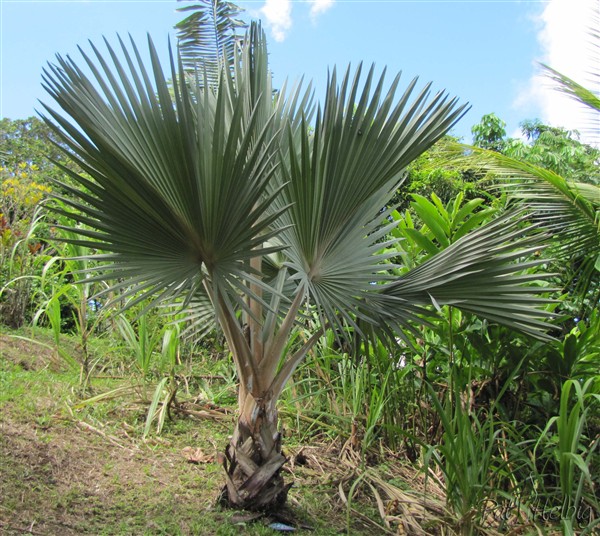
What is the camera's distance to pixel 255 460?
2.46 meters

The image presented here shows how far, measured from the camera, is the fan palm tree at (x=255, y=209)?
1.99 meters

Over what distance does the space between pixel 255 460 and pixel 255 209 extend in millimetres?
1119

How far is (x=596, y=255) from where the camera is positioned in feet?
12.0

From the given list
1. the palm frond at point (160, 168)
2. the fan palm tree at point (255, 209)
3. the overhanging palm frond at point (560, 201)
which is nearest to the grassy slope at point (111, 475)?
the fan palm tree at point (255, 209)

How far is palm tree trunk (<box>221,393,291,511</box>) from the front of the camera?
244 cm

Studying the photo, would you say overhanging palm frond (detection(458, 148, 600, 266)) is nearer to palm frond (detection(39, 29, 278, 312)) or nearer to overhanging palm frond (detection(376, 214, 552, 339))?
overhanging palm frond (detection(376, 214, 552, 339))

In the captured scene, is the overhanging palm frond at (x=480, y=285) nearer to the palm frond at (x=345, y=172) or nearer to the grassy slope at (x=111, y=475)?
the palm frond at (x=345, y=172)

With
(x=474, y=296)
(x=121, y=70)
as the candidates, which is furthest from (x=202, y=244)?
(x=474, y=296)

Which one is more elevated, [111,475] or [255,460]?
[255,460]

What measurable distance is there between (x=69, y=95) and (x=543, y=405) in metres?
3.12

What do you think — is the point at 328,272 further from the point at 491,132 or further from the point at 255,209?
the point at 491,132

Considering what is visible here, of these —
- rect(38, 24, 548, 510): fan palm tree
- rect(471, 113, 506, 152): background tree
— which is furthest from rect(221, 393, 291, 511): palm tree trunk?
rect(471, 113, 506, 152): background tree

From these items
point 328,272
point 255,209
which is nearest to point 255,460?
point 328,272

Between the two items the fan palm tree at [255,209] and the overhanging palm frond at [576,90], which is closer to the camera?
the fan palm tree at [255,209]
